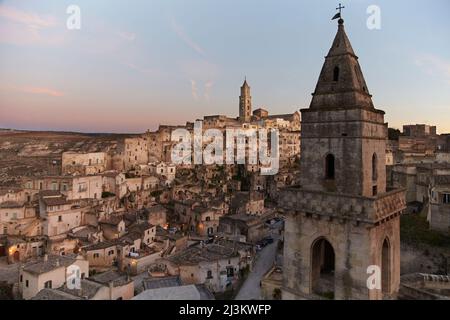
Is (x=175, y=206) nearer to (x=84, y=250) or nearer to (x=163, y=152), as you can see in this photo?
(x=84, y=250)

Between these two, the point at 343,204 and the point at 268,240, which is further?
the point at 268,240

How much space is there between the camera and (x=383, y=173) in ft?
35.7

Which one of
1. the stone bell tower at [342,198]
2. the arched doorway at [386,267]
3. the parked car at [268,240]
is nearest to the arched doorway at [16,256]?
the parked car at [268,240]

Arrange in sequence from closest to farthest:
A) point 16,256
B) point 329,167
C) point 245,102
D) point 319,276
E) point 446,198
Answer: point 329,167
point 319,276
point 446,198
point 16,256
point 245,102

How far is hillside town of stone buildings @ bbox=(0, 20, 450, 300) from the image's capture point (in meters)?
9.85

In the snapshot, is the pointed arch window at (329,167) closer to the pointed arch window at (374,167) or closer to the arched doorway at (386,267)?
the pointed arch window at (374,167)

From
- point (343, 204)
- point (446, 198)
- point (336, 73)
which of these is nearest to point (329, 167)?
point (343, 204)

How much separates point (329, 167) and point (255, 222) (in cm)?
2346

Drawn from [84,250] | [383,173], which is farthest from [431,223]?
[84,250]

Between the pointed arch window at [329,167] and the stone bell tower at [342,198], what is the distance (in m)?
0.03

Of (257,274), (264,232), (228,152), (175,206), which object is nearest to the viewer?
(257,274)

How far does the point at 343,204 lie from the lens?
9602mm

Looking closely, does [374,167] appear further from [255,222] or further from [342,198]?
[255,222]
